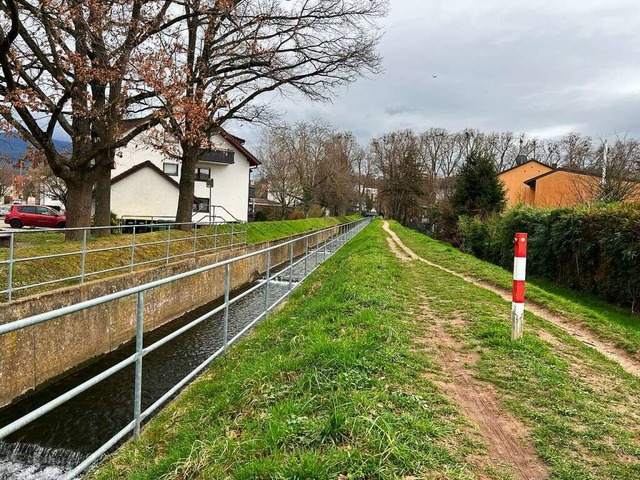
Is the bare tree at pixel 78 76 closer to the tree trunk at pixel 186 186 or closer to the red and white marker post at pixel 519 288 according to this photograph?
the tree trunk at pixel 186 186

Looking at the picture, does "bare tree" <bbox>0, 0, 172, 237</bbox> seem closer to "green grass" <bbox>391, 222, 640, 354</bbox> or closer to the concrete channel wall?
the concrete channel wall

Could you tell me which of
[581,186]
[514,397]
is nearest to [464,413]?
[514,397]

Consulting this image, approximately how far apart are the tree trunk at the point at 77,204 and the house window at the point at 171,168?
21.9 metres

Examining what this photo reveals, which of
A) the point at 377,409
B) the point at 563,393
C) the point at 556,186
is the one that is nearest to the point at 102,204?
the point at 377,409

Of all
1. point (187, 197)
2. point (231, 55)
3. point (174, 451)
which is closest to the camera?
point (174, 451)

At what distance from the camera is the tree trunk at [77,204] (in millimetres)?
13273

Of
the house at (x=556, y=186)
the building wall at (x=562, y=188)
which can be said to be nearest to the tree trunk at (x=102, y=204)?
the house at (x=556, y=186)

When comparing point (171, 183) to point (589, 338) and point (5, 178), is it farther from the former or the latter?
point (5, 178)

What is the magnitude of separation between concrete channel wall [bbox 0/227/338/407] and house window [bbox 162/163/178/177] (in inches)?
925

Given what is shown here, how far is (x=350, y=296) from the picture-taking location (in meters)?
6.70

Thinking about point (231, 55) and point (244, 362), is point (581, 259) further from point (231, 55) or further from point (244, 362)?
point (231, 55)

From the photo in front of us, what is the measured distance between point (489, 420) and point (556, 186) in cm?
3419

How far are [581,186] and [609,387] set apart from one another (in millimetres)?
24162

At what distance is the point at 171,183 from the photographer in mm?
31531
